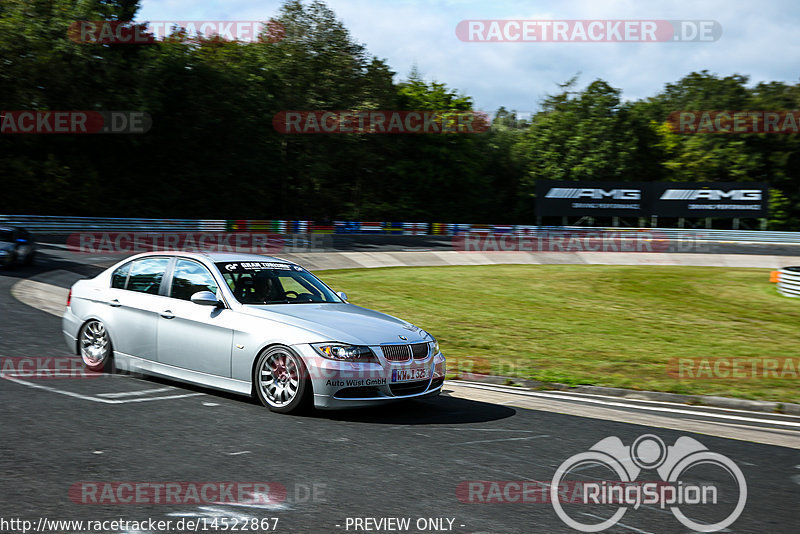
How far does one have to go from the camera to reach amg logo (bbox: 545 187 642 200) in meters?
52.0

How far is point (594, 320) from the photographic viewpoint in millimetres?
16781

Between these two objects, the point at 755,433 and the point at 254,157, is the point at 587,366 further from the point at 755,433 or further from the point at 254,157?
the point at 254,157

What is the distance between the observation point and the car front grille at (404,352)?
7.18 metres

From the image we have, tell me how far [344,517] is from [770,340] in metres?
12.5

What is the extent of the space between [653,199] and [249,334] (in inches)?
1929

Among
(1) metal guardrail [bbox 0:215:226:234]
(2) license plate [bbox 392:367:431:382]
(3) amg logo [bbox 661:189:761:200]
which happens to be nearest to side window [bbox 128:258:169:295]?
(2) license plate [bbox 392:367:431:382]

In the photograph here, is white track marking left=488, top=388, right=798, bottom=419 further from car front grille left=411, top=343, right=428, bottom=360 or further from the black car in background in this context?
the black car in background

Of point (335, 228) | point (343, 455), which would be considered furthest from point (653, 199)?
point (343, 455)

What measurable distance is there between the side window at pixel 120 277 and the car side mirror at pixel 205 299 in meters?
1.63

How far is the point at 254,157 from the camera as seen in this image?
173 ft

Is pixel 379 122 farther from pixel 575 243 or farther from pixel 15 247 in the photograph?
pixel 15 247

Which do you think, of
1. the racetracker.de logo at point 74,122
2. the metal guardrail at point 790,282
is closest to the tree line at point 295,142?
the racetracker.de logo at point 74,122

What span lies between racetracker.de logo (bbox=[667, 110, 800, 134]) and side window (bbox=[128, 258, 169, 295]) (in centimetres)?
6256

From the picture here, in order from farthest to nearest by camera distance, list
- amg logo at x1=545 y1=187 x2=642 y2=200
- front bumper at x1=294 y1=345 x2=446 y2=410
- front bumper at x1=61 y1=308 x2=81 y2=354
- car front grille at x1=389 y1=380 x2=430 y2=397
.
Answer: amg logo at x1=545 y1=187 x2=642 y2=200, front bumper at x1=61 y1=308 x2=81 y2=354, car front grille at x1=389 y1=380 x2=430 y2=397, front bumper at x1=294 y1=345 x2=446 y2=410
